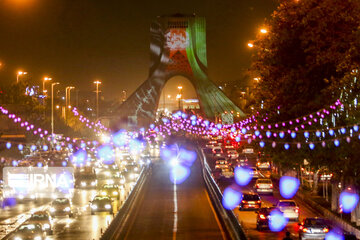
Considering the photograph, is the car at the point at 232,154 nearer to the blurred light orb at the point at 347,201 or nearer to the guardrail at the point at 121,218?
the guardrail at the point at 121,218

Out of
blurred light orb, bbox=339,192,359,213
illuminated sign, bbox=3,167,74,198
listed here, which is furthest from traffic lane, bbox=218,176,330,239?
illuminated sign, bbox=3,167,74,198

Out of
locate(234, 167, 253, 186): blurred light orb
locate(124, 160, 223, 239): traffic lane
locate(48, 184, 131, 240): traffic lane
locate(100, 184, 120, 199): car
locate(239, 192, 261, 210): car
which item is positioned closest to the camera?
locate(48, 184, 131, 240): traffic lane

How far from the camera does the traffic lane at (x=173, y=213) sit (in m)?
30.8

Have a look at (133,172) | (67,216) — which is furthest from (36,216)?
(133,172)

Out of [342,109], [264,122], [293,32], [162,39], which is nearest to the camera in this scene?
[342,109]

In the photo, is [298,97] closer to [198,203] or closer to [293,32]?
[293,32]

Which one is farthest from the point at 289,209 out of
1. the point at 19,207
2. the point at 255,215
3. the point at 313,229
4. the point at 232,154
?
the point at 232,154

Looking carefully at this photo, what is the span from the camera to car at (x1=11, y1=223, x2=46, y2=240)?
2617 cm

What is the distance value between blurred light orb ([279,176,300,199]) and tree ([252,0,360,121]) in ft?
43.0

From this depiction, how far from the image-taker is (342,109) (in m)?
26.5

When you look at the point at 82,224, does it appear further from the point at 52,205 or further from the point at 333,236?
the point at 333,236

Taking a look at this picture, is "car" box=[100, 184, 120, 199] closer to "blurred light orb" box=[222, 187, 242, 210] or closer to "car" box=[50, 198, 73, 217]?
"blurred light orb" box=[222, 187, 242, 210]

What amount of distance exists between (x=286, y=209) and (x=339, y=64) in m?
8.41

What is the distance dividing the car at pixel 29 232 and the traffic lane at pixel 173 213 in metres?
4.21
